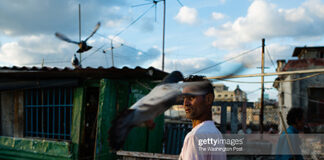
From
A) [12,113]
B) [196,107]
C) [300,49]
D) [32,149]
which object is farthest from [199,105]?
[300,49]

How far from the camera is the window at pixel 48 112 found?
22.4 ft

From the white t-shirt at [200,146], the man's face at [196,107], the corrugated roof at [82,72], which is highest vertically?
the corrugated roof at [82,72]

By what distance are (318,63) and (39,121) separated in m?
15.1

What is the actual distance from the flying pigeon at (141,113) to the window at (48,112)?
5.91 m

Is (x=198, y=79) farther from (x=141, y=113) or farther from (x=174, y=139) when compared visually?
(x=174, y=139)

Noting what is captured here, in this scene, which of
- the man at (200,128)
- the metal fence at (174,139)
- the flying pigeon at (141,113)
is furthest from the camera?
the metal fence at (174,139)

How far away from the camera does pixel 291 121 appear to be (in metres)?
3.34

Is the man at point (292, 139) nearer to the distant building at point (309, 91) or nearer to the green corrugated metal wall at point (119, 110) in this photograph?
the green corrugated metal wall at point (119, 110)

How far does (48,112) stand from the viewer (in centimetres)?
704

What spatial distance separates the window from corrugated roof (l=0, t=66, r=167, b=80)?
660 millimetres

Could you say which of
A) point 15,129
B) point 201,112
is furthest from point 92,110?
point 201,112

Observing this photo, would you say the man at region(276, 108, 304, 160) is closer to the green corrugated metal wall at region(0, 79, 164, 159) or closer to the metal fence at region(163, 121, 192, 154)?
the green corrugated metal wall at region(0, 79, 164, 159)

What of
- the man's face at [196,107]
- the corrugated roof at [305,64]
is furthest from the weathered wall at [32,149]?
the corrugated roof at [305,64]

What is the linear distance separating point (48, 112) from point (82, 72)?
2115 mm
